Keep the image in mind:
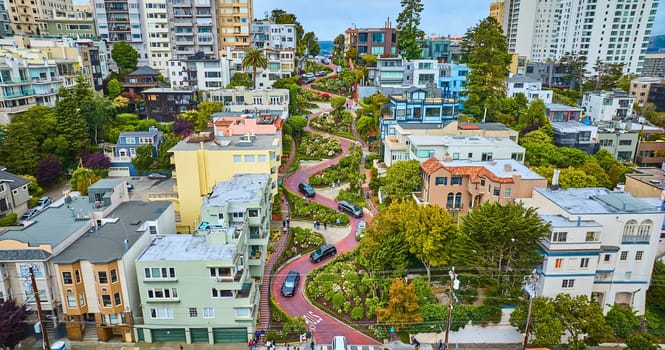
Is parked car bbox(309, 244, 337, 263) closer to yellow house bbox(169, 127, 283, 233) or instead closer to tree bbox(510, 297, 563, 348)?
yellow house bbox(169, 127, 283, 233)

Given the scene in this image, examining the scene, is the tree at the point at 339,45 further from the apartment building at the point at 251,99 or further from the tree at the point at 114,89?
the tree at the point at 114,89

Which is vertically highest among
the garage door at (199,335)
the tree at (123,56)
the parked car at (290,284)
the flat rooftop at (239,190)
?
the tree at (123,56)

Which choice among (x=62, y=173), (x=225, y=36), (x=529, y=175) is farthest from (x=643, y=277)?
(x=225, y=36)

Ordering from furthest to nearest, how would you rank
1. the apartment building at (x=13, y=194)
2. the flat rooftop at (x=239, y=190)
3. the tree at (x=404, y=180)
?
the apartment building at (x=13, y=194)
the tree at (x=404, y=180)
the flat rooftop at (x=239, y=190)

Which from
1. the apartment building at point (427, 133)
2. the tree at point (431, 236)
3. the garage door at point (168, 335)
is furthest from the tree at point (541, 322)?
the apartment building at point (427, 133)

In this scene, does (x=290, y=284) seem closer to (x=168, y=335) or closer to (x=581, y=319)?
(x=168, y=335)
